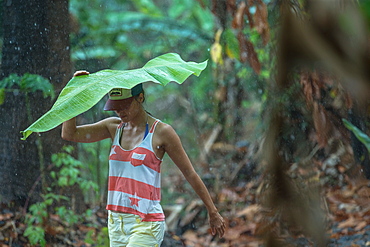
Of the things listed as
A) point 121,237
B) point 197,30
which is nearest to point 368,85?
point 121,237

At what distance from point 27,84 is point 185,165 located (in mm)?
2589

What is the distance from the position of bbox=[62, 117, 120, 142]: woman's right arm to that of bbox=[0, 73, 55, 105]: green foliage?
209cm

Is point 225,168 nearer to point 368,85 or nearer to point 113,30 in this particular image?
point 113,30

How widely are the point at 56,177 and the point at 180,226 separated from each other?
4.68ft

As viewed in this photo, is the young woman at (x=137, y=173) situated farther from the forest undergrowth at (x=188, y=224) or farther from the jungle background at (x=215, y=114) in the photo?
the forest undergrowth at (x=188, y=224)

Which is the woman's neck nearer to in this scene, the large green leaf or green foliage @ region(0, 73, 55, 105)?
the large green leaf

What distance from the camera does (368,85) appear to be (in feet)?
1.28

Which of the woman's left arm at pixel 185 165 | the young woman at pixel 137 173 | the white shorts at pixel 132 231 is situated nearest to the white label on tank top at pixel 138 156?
the young woman at pixel 137 173

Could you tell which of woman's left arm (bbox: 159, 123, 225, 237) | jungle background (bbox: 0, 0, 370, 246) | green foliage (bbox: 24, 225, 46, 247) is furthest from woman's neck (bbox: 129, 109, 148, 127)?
green foliage (bbox: 24, 225, 46, 247)

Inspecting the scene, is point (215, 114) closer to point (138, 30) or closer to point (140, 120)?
point (138, 30)

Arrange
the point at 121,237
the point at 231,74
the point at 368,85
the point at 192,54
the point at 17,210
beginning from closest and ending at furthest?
the point at 368,85, the point at 121,237, the point at 17,210, the point at 231,74, the point at 192,54

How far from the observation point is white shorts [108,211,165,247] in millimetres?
2189

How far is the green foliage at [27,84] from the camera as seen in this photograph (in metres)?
4.39

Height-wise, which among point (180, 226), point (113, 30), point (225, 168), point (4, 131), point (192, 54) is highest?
point (113, 30)
